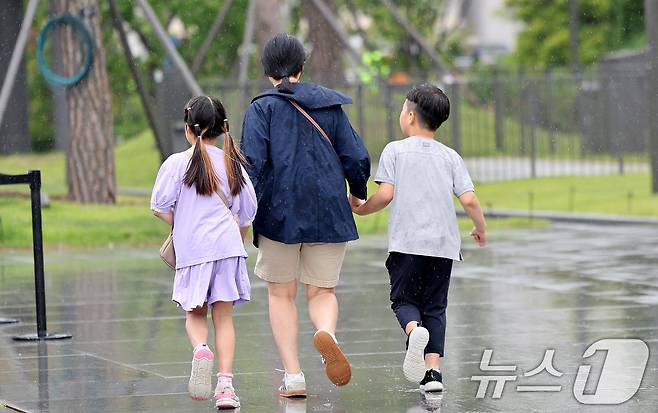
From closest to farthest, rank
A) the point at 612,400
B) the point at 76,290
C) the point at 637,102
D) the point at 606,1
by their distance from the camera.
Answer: the point at 612,400
the point at 76,290
the point at 637,102
the point at 606,1

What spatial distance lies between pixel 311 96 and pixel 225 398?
162 cm

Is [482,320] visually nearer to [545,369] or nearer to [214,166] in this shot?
[545,369]

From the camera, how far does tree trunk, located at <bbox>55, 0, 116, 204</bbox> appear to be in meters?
23.1

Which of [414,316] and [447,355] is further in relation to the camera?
[447,355]

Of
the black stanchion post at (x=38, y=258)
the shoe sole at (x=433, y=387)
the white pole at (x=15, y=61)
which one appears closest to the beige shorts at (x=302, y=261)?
the shoe sole at (x=433, y=387)

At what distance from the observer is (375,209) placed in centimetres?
816

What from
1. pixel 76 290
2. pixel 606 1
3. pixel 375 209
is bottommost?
pixel 76 290

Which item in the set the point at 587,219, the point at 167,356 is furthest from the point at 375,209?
the point at 587,219

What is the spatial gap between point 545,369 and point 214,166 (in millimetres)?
2328

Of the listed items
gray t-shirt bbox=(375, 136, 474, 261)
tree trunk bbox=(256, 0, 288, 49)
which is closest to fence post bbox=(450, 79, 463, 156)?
tree trunk bbox=(256, 0, 288, 49)

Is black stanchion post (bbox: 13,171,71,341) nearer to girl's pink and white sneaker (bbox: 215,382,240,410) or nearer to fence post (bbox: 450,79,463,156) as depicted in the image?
girl's pink and white sneaker (bbox: 215,382,240,410)

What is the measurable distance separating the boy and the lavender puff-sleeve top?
0.72m

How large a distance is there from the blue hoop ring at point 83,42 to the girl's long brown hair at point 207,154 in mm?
14788

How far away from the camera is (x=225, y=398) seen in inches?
302
